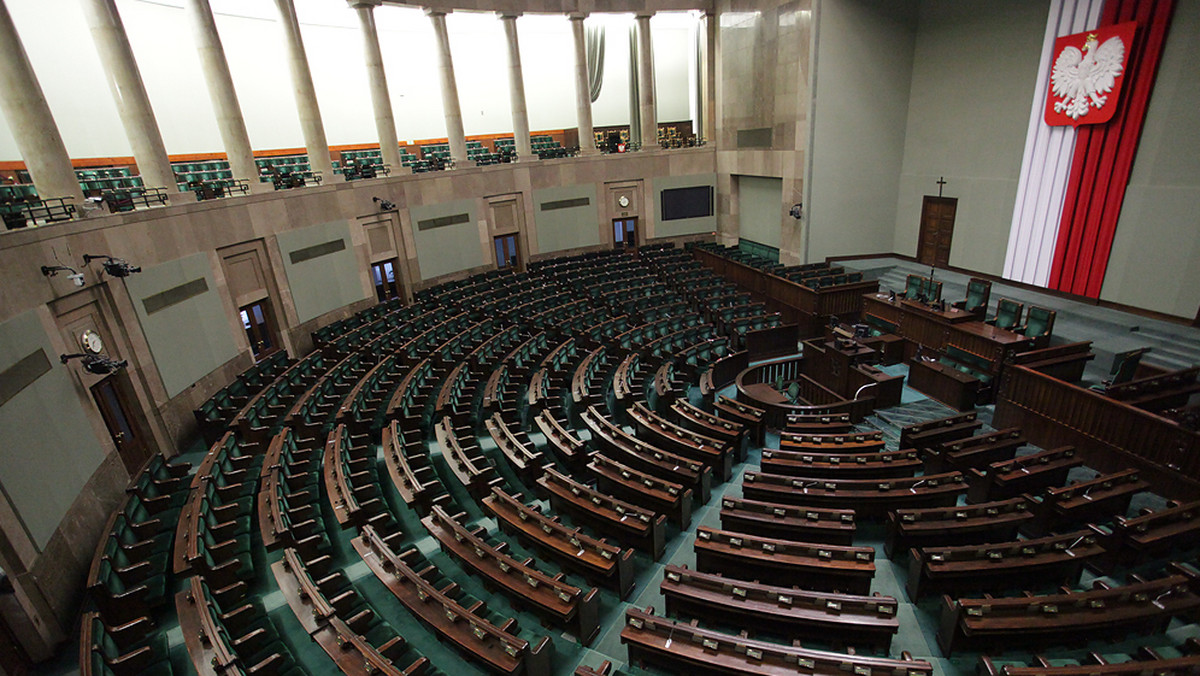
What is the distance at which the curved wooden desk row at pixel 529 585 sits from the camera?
4238 millimetres

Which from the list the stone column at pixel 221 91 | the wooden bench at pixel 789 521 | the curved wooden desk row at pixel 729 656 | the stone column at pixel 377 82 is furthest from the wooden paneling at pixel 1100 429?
the stone column at pixel 377 82

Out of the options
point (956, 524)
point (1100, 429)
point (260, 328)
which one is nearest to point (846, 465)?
point (956, 524)

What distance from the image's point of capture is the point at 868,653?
419 centimetres

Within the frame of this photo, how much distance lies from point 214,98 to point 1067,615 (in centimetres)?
1446

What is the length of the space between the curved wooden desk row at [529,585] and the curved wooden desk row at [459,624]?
231mm

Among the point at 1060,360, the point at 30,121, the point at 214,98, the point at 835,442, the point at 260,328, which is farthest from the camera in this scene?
the point at 260,328

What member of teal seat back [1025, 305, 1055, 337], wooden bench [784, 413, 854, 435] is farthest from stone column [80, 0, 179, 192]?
teal seat back [1025, 305, 1055, 337]

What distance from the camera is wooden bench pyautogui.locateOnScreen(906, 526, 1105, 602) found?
14.3 feet

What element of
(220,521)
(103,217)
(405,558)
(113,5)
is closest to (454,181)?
(113,5)

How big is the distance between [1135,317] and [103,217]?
1679 cm

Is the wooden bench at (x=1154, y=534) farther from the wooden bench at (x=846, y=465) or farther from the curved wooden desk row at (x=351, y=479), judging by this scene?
the curved wooden desk row at (x=351, y=479)

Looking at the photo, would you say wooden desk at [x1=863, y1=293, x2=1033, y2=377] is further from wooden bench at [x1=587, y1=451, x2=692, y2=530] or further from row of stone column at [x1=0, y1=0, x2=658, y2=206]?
row of stone column at [x1=0, y1=0, x2=658, y2=206]

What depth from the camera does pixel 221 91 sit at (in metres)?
10.5

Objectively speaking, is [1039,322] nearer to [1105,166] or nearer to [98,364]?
[1105,166]
